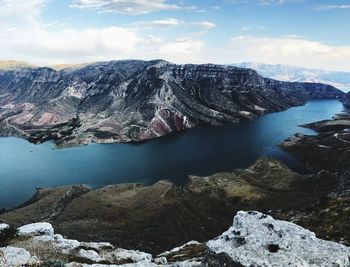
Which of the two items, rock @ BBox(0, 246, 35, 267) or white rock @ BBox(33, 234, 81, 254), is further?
white rock @ BBox(33, 234, 81, 254)

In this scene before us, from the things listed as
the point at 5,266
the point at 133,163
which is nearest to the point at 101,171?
the point at 133,163

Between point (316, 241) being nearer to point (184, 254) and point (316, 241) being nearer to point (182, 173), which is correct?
point (184, 254)

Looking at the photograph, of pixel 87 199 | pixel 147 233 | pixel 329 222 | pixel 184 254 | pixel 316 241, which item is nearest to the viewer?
pixel 316 241

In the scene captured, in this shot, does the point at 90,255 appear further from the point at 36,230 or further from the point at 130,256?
the point at 36,230

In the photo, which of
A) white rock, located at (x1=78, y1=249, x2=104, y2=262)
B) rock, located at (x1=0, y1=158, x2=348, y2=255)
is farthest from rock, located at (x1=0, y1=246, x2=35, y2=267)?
→ rock, located at (x1=0, y1=158, x2=348, y2=255)

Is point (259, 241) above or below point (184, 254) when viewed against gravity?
above

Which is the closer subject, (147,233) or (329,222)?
(329,222)

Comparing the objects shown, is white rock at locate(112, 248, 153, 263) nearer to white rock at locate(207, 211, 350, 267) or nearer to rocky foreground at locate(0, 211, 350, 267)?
rocky foreground at locate(0, 211, 350, 267)
